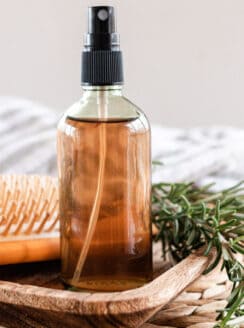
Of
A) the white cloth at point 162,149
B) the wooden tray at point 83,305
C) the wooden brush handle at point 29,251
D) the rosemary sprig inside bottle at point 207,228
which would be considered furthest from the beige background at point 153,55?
the wooden tray at point 83,305

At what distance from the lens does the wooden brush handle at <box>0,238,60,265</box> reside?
24.3 inches

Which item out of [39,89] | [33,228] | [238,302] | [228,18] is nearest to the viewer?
[238,302]

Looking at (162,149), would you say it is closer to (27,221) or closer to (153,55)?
(27,221)

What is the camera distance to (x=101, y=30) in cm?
56

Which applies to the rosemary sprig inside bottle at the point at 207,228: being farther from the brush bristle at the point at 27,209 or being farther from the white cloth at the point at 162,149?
the white cloth at the point at 162,149

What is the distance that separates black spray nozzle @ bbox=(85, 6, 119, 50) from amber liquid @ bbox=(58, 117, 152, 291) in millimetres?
57

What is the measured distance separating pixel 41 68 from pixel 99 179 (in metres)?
1.55

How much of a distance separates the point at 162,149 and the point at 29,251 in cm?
57

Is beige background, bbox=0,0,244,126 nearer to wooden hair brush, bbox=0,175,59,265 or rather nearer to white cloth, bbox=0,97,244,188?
white cloth, bbox=0,97,244,188

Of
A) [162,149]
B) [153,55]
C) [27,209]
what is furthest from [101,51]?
[153,55]

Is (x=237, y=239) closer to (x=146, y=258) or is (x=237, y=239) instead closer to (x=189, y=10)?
(x=146, y=258)

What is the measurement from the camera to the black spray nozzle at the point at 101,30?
1.84 ft

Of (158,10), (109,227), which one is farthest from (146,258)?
(158,10)

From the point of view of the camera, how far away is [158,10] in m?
2.00
